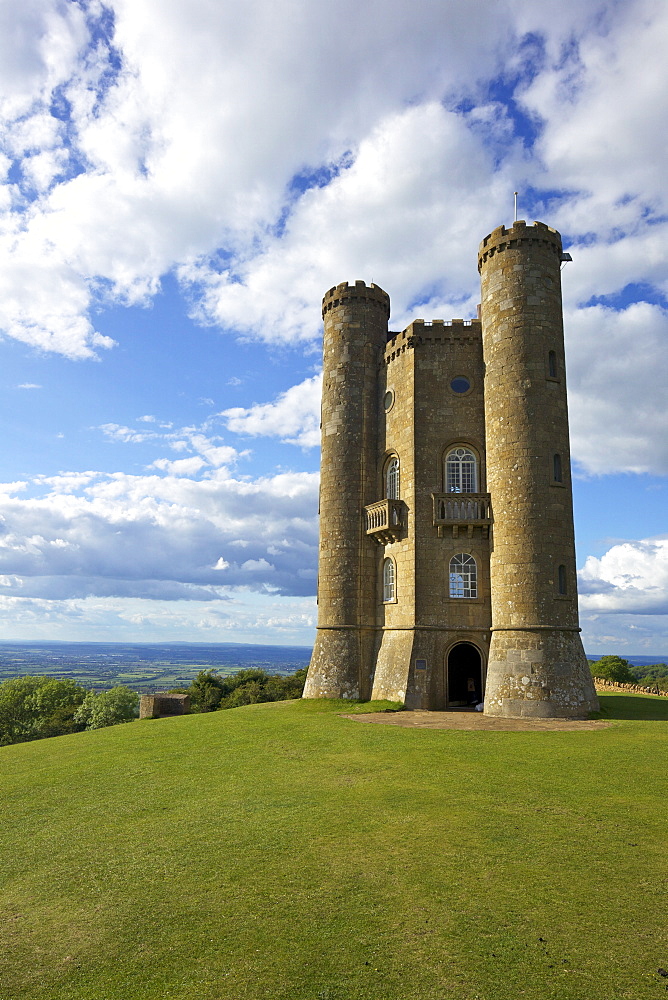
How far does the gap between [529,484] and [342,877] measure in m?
21.1

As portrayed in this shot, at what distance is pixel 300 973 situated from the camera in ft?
25.8

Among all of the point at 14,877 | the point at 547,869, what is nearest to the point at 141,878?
the point at 14,877

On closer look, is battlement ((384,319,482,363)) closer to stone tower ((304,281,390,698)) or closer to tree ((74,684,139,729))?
stone tower ((304,281,390,698))

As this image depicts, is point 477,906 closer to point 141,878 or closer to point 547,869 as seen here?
point 547,869

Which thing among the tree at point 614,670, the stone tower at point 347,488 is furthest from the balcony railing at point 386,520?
the tree at point 614,670

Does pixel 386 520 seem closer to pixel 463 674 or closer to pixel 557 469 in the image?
pixel 557 469

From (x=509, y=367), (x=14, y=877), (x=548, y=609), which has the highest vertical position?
(x=509, y=367)

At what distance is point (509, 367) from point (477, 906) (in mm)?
24526

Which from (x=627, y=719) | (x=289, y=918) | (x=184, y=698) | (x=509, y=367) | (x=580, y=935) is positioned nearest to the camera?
(x=580, y=935)

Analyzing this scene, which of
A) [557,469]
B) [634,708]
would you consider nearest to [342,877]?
[557,469]

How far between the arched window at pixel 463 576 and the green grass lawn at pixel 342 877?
12075 millimetres

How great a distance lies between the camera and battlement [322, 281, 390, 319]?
119ft

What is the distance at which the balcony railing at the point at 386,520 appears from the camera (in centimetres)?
3225

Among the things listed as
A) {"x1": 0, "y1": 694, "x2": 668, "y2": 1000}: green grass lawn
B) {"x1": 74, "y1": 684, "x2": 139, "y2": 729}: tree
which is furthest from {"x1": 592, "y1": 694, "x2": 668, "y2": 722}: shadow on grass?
{"x1": 74, "y1": 684, "x2": 139, "y2": 729}: tree
